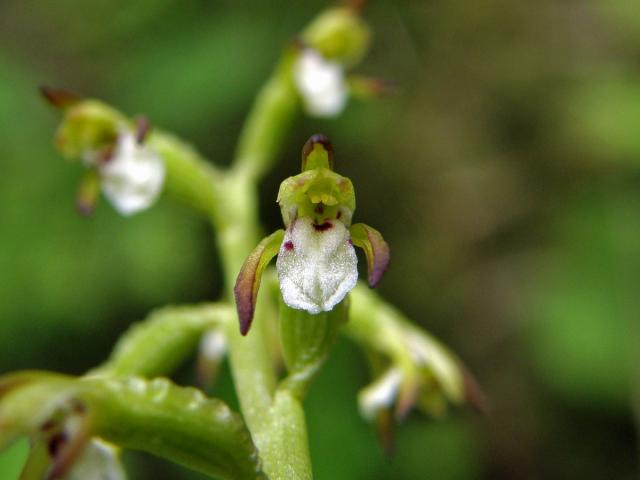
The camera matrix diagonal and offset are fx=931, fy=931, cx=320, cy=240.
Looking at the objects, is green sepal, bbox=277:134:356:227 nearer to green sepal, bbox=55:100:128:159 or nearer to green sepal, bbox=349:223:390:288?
green sepal, bbox=349:223:390:288

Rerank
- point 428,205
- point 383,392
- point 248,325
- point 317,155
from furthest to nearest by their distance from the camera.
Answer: point 428,205 → point 383,392 → point 317,155 → point 248,325

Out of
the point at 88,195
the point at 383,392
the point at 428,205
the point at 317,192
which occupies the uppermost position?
the point at 317,192

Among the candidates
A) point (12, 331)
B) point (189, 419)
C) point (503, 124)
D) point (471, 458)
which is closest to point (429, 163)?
point (503, 124)

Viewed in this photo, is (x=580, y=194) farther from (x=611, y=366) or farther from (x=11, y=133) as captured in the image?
(x=11, y=133)

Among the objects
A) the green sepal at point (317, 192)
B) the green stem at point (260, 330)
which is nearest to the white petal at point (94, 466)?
the green stem at point (260, 330)

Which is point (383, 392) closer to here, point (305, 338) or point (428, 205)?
point (305, 338)

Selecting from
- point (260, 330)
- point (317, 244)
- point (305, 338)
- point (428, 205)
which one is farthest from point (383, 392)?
point (428, 205)

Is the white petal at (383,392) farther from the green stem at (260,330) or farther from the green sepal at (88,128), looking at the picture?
the green sepal at (88,128)
